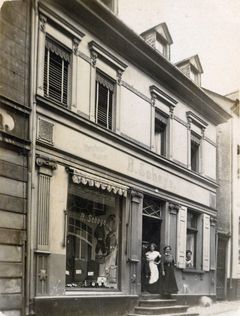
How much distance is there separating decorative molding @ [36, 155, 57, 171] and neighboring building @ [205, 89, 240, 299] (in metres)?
7.16

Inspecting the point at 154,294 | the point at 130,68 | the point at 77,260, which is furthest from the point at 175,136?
the point at 77,260

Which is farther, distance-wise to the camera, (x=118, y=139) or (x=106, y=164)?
(x=118, y=139)

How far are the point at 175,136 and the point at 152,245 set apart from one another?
2.62 meters

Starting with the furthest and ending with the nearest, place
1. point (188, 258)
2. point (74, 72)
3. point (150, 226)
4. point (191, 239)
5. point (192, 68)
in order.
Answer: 1. point (192, 68)
2. point (191, 239)
3. point (188, 258)
4. point (150, 226)
5. point (74, 72)

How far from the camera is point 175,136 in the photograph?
10984 millimetres

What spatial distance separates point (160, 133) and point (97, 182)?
3.10m

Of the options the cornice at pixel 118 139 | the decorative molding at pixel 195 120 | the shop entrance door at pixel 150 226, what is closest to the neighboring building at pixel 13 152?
the cornice at pixel 118 139

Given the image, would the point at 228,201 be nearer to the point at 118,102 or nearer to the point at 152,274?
the point at 152,274

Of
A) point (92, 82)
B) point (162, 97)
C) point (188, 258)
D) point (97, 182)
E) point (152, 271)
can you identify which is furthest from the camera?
point (188, 258)

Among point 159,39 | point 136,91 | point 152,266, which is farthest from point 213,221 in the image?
point 159,39

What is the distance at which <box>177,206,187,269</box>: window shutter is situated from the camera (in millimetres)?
10758

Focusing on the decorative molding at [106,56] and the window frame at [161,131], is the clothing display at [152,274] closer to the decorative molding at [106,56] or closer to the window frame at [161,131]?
the window frame at [161,131]

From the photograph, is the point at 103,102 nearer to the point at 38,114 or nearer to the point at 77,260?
the point at 38,114

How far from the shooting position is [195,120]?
464 inches
